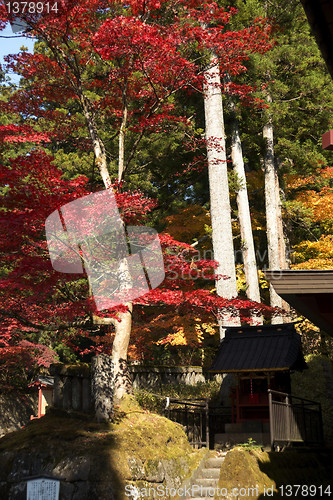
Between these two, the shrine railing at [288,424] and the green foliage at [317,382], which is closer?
the shrine railing at [288,424]

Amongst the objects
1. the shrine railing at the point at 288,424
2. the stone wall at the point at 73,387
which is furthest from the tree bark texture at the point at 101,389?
the shrine railing at the point at 288,424

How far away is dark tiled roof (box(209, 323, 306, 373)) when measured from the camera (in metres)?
13.7

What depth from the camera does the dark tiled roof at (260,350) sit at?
1370cm

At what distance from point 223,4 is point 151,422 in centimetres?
1804

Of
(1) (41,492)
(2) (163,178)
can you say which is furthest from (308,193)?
(1) (41,492)

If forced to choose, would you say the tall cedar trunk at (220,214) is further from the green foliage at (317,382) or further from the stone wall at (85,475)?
the stone wall at (85,475)

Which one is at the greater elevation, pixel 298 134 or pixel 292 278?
pixel 298 134

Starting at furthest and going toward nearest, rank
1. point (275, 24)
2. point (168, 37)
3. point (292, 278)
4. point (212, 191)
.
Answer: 1. point (275, 24)
2. point (212, 191)
3. point (168, 37)
4. point (292, 278)

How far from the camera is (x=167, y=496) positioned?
30.4 feet

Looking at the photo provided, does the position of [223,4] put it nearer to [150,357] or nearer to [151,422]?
[150,357]

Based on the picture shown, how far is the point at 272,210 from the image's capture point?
2261 cm

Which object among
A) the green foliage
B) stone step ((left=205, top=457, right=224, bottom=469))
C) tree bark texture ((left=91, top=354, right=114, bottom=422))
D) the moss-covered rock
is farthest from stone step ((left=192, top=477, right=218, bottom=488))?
the green foliage

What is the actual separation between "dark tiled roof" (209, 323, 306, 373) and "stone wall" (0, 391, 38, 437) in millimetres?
14137

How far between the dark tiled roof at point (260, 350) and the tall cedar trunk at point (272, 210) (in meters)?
6.36
